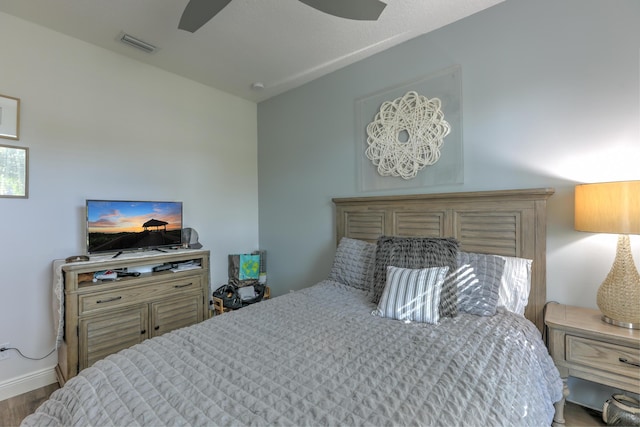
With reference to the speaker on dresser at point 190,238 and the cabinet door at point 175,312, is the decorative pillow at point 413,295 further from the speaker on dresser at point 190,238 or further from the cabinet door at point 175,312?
the speaker on dresser at point 190,238

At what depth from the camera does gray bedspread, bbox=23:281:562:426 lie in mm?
860

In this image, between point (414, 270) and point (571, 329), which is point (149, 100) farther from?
point (571, 329)

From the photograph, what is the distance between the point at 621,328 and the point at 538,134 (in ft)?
3.92

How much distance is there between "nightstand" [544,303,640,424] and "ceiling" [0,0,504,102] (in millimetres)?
2131

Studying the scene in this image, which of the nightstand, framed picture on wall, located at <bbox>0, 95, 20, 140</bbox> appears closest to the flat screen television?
framed picture on wall, located at <bbox>0, 95, 20, 140</bbox>

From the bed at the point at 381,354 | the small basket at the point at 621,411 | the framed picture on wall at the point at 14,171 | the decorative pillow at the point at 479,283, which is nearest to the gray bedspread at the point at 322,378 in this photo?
the bed at the point at 381,354

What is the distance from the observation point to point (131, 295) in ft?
7.44

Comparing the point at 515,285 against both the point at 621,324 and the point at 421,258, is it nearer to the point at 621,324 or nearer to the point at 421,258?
the point at 621,324

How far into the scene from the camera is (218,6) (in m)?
1.54

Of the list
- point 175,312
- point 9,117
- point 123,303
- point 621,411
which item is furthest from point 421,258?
point 9,117

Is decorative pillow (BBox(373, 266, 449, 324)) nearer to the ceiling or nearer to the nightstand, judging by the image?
the nightstand

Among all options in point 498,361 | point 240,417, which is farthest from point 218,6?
point 498,361

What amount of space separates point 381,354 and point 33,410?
2.45 meters

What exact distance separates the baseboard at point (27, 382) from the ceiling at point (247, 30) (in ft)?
8.87
